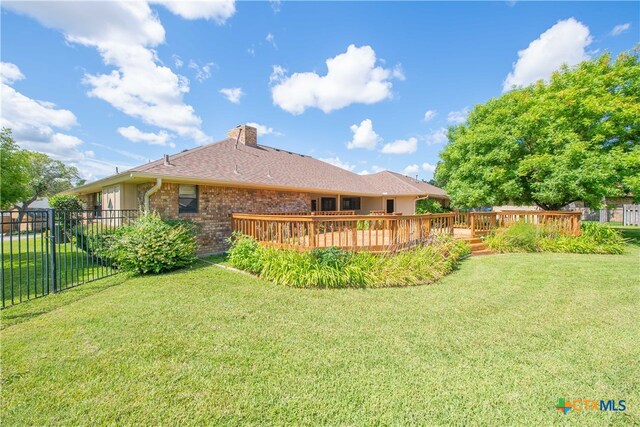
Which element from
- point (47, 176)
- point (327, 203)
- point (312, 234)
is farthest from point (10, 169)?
point (47, 176)

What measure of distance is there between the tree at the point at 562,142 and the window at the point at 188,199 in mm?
13296

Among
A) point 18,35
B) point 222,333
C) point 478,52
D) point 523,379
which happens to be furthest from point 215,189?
point 478,52

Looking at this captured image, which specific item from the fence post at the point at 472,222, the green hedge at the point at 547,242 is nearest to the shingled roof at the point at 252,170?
the fence post at the point at 472,222

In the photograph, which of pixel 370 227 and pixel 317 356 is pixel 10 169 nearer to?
pixel 370 227

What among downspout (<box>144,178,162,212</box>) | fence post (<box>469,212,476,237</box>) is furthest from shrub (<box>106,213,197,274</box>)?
fence post (<box>469,212,476,237</box>)

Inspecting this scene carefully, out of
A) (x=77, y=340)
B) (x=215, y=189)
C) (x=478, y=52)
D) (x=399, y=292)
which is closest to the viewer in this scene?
(x=77, y=340)

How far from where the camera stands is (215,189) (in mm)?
9695

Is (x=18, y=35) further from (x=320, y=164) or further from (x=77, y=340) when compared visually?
(x=320, y=164)

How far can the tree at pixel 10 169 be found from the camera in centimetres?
1119

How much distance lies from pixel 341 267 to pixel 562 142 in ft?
41.1

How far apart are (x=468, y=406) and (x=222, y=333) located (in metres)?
3.09

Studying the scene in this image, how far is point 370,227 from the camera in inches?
262

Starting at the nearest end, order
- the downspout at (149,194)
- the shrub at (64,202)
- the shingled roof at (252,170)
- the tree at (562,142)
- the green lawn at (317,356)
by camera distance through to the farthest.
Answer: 1. the green lawn at (317,356)
2. the downspout at (149,194)
3. the shingled roof at (252,170)
4. the tree at (562,142)
5. the shrub at (64,202)

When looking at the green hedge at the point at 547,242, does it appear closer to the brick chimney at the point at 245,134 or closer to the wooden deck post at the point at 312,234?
the wooden deck post at the point at 312,234
